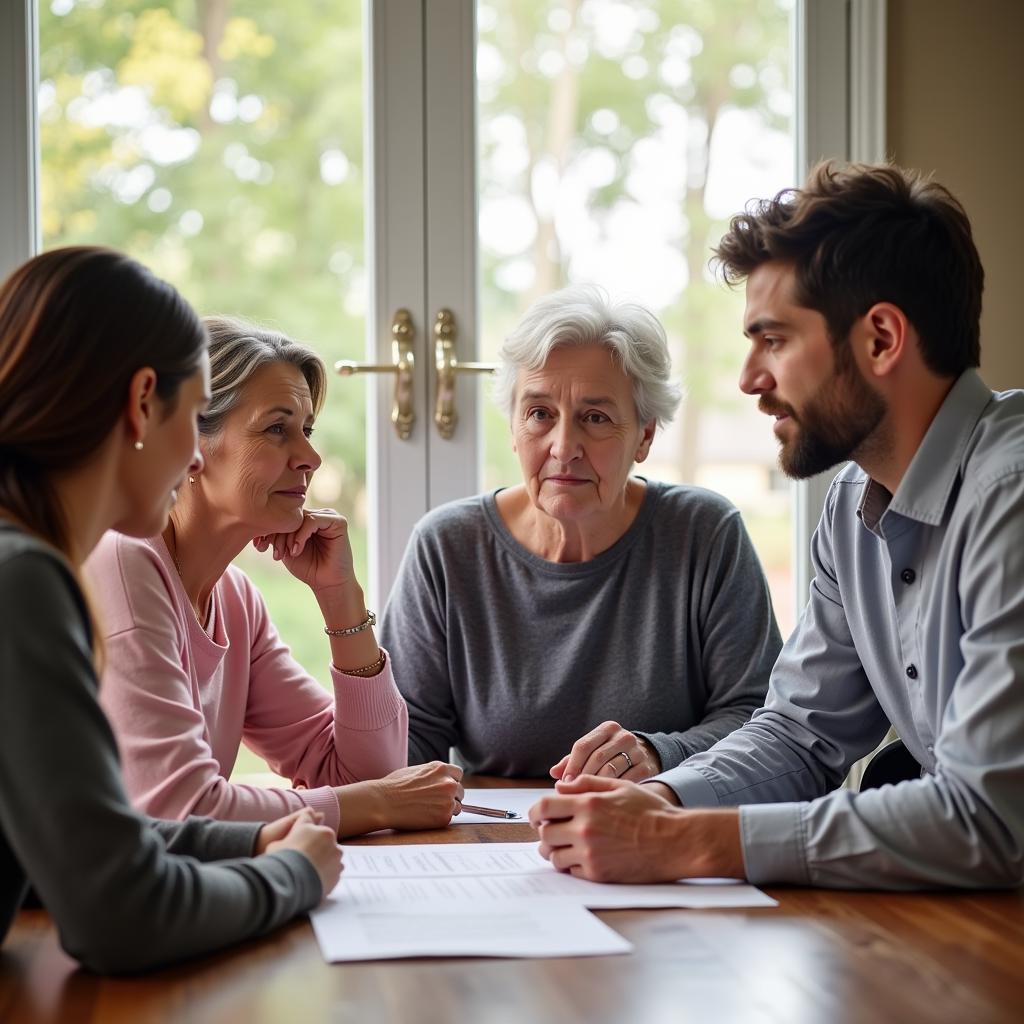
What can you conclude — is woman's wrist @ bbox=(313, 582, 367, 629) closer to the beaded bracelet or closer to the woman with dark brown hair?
the beaded bracelet

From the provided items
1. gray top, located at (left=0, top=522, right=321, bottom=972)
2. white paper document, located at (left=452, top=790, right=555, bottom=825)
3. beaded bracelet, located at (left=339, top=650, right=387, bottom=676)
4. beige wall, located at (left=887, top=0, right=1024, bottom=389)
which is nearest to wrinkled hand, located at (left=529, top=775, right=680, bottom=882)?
white paper document, located at (left=452, top=790, right=555, bottom=825)

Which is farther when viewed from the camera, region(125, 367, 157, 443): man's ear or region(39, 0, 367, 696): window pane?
region(39, 0, 367, 696): window pane

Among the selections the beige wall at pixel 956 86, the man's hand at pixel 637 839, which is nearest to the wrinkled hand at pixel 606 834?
the man's hand at pixel 637 839

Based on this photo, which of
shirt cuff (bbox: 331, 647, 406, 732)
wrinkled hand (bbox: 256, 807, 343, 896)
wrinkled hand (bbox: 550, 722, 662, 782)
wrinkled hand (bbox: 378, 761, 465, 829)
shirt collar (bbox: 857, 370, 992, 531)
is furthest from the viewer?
shirt cuff (bbox: 331, 647, 406, 732)

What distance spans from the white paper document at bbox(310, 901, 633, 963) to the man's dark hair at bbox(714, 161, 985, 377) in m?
0.82

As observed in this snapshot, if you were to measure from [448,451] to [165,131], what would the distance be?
93cm

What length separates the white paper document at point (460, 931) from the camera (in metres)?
1.09

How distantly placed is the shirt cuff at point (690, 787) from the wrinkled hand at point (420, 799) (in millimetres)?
270

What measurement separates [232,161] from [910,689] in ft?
6.29

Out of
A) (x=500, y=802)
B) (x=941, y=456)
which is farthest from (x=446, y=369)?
(x=941, y=456)

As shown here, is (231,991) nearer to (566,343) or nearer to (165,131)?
(566,343)

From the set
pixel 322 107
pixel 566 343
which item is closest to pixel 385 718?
pixel 566 343

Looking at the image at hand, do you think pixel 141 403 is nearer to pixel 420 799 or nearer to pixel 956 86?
pixel 420 799

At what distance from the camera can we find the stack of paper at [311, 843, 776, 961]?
1102 millimetres
